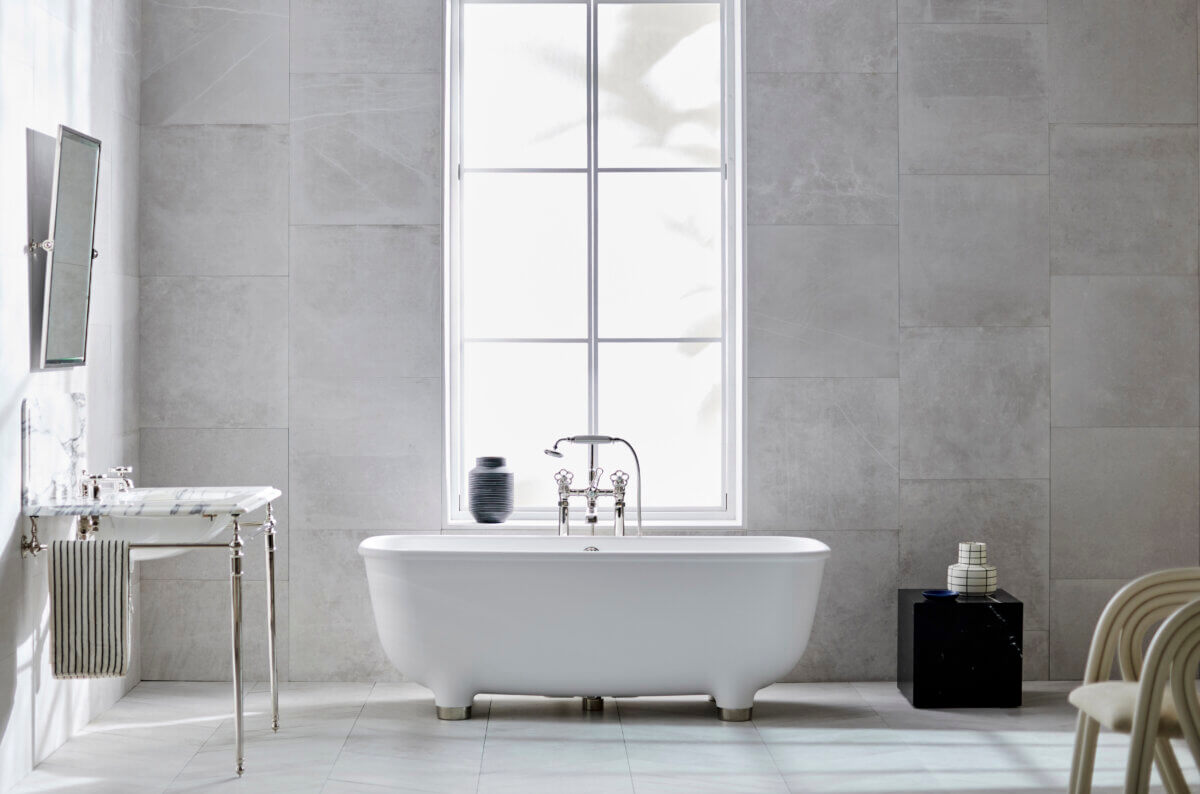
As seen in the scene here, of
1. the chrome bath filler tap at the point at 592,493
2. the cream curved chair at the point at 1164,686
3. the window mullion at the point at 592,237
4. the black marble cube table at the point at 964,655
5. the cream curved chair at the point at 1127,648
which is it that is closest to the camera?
the cream curved chair at the point at 1164,686

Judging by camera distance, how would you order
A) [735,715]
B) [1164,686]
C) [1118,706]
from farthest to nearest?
[735,715]
[1118,706]
[1164,686]

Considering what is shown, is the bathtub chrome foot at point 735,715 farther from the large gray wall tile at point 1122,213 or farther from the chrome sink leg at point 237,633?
the large gray wall tile at point 1122,213

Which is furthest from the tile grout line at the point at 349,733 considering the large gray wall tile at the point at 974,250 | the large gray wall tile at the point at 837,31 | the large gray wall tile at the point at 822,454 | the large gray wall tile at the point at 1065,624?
the large gray wall tile at the point at 837,31

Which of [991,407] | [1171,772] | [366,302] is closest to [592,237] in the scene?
→ [366,302]

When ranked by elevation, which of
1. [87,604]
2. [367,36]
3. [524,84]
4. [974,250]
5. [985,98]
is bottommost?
[87,604]

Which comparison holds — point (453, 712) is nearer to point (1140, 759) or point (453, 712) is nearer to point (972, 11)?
point (1140, 759)

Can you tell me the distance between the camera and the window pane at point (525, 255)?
438 centimetres

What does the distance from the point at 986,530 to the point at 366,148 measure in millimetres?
2703

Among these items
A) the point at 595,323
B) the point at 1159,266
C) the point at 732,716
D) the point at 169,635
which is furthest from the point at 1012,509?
the point at 169,635

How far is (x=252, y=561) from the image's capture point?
164 inches

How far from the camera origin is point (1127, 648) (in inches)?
103

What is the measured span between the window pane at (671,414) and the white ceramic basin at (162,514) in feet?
4.97

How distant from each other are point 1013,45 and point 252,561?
3.42m

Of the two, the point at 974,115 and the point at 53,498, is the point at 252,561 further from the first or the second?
the point at 974,115
